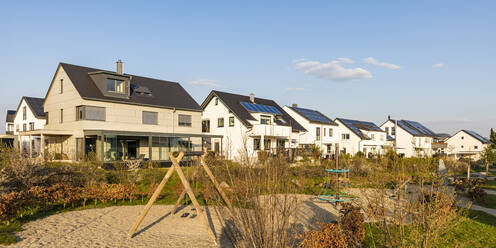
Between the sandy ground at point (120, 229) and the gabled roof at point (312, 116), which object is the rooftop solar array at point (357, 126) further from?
the sandy ground at point (120, 229)

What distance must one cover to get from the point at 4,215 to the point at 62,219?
58.3 inches

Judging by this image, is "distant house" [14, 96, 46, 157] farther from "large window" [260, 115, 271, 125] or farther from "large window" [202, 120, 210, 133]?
"large window" [260, 115, 271, 125]

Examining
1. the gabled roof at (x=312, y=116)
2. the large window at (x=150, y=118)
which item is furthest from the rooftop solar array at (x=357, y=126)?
the large window at (x=150, y=118)

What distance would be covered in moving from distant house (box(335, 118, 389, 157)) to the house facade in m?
24.3

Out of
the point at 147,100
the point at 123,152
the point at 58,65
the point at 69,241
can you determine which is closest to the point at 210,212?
the point at 69,241

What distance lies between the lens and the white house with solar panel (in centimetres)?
3909

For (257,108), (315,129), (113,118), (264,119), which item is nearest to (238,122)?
(264,119)

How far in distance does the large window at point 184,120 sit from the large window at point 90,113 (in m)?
6.97

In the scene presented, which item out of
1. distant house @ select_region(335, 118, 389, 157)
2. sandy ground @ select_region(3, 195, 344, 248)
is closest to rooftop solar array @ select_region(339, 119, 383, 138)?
distant house @ select_region(335, 118, 389, 157)

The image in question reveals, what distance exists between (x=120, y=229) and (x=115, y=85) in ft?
64.4

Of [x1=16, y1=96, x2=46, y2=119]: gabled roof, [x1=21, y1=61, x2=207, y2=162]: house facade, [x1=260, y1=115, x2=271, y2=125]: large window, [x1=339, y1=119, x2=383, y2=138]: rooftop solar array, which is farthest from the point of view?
[x1=339, y1=119, x2=383, y2=138]: rooftop solar array

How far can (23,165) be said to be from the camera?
11148mm

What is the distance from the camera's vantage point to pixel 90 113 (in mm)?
24062

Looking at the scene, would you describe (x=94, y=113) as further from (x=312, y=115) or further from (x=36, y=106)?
(x=312, y=115)
